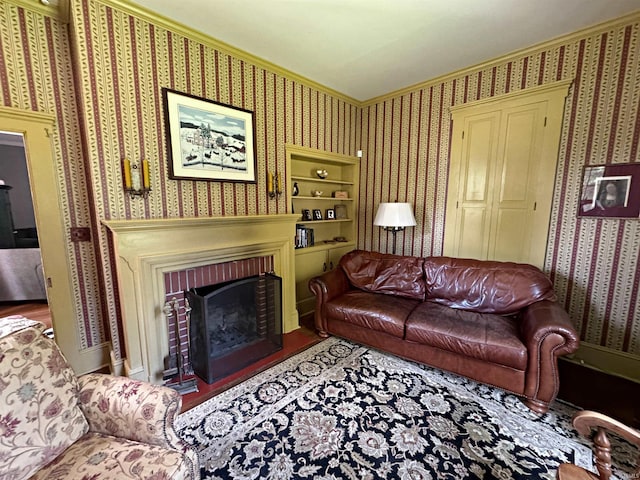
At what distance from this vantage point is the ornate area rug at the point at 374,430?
1501 millimetres

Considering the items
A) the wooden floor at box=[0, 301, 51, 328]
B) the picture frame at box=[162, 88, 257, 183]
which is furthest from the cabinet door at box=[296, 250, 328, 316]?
the wooden floor at box=[0, 301, 51, 328]

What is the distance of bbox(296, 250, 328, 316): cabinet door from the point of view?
3551 millimetres

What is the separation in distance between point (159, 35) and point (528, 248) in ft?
12.5

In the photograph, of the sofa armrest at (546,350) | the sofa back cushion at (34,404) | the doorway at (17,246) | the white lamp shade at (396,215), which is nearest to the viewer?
the sofa back cushion at (34,404)

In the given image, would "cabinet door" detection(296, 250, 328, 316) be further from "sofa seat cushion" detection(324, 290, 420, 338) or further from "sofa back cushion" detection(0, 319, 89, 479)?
"sofa back cushion" detection(0, 319, 89, 479)

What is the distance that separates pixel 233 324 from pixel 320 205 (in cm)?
212

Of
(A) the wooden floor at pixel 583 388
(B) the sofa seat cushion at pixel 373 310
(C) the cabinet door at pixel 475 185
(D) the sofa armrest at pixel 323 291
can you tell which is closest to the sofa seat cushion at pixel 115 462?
(A) the wooden floor at pixel 583 388

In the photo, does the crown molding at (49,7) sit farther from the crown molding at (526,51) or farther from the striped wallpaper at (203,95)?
the crown molding at (526,51)

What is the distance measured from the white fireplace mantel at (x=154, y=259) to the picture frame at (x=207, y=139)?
451mm

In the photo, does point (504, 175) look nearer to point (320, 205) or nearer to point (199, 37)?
point (320, 205)

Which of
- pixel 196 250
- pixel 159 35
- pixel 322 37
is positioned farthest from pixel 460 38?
pixel 196 250

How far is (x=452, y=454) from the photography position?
1.58m

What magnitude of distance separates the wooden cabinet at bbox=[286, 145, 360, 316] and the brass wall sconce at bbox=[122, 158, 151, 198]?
1427 millimetres

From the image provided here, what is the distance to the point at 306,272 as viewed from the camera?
143 inches
